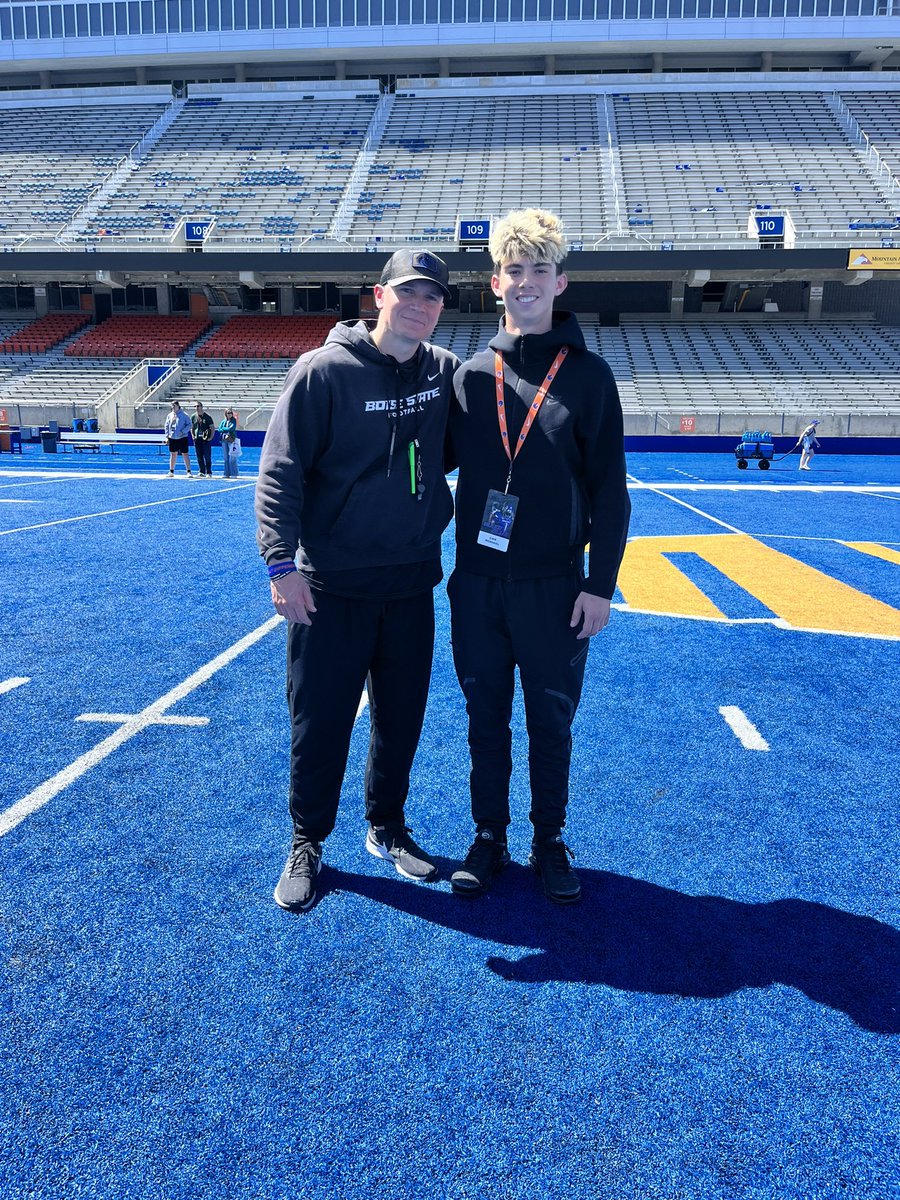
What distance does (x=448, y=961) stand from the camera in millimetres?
2465

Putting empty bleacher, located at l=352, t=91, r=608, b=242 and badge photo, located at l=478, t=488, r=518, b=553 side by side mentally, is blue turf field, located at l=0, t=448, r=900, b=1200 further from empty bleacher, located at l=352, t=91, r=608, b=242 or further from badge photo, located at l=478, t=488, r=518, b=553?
empty bleacher, located at l=352, t=91, r=608, b=242

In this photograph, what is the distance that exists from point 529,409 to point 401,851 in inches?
65.5

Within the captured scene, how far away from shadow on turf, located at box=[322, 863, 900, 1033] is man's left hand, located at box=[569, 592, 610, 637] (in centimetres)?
93

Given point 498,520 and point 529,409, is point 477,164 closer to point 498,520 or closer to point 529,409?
point 529,409

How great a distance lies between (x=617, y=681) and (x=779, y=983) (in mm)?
2657

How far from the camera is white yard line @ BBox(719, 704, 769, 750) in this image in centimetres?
403

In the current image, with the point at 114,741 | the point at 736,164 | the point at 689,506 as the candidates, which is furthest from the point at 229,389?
the point at 114,741

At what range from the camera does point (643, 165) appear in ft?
118

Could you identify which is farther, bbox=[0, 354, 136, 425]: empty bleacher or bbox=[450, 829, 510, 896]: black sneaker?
bbox=[0, 354, 136, 425]: empty bleacher

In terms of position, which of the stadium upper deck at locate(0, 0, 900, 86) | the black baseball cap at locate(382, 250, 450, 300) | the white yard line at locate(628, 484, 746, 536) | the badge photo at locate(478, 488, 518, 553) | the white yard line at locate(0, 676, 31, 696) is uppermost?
the stadium upper deck at locate(0, 0, 900, 86)

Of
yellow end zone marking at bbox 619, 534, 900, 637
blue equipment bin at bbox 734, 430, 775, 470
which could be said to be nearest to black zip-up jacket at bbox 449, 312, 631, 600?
yellow end zone marking at bbox 619, 534, 900, 637

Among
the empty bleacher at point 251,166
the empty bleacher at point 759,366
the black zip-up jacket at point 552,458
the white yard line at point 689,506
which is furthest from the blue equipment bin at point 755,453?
the empty bleacher at point 251,166

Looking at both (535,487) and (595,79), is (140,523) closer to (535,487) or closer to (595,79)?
(535,487)

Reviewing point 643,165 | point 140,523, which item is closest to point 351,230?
point 643,165
